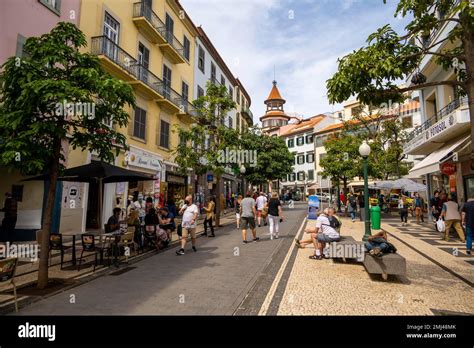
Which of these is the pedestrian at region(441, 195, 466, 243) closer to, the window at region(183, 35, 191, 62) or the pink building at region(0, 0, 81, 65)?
the pink building at region(0, 0, 81, 65)

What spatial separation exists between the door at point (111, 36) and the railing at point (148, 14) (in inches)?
71.3

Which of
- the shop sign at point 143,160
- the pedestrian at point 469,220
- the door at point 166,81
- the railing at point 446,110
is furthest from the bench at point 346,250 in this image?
the door at point 166,81

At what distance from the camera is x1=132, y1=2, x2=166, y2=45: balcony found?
1588cm

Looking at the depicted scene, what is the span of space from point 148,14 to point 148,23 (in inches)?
39.8

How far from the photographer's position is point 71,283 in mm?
6055

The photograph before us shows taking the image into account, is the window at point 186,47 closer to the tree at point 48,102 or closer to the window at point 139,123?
the window at point 139,123

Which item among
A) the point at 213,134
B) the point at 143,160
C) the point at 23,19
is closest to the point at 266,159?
the point at 213,134

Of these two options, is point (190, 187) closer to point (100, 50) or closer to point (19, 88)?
point (100, 50)

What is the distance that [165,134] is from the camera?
1916 cm

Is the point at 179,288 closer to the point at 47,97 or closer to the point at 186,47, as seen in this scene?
the point at 47,97

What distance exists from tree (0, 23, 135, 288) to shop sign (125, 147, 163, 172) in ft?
29.5

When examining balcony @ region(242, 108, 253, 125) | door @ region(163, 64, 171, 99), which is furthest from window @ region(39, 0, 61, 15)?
balcony @ region(242, 108, 253, 125)

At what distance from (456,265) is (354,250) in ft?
8.09
